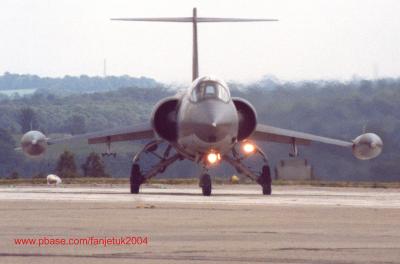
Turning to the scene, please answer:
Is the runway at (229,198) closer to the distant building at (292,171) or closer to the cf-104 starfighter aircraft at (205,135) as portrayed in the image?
the cf-104 starfighter aircraft at (205,135)

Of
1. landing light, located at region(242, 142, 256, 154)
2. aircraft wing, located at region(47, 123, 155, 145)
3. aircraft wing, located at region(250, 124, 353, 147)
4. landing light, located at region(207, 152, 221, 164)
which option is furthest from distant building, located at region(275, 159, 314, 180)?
landing light, located at region(207, 152, 221, 164)

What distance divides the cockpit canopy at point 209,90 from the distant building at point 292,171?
14675 mm

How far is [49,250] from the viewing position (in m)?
10.0

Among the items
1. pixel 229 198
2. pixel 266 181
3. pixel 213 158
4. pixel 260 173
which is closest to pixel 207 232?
pixel 229 198

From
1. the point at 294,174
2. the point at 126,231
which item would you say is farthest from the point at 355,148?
the point at 126,231

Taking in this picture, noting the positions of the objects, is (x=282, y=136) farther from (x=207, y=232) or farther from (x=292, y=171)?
(x=207, y=232)

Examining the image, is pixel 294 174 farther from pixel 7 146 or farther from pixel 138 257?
pixel 138 257

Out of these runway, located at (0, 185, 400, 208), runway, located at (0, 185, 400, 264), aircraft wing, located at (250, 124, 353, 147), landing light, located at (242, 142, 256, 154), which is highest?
aircraft wing, located at (250, 124, 353, 147)

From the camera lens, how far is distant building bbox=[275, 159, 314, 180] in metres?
40.3

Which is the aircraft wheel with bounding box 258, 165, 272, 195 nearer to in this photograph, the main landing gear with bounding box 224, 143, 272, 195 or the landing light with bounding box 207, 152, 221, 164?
the main landing gear with bounding box 224, 143, 272, 195

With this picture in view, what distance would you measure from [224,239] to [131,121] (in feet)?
200

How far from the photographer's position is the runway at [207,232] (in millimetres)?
9617

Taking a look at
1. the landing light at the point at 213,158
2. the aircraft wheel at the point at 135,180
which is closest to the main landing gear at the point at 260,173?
the landing light at the point at 213,158

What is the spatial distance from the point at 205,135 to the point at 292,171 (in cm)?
1549
